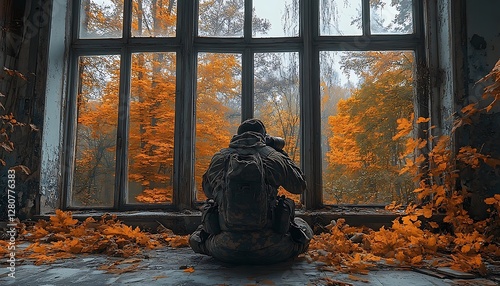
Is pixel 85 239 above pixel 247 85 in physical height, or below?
below

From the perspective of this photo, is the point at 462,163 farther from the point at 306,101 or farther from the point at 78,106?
the point at 78,106

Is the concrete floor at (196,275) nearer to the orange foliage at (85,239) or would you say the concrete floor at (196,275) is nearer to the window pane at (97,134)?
the orange foliage at (85,239)

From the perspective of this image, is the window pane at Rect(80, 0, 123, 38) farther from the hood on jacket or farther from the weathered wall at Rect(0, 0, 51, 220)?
the hood on jacket

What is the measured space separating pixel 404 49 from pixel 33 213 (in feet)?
14.4

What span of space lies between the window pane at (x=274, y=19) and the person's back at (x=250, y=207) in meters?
2.04

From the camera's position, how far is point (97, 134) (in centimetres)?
426

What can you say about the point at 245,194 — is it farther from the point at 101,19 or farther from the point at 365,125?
the point at 101,19

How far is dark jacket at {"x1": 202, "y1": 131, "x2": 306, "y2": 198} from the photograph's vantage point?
7.95 feet

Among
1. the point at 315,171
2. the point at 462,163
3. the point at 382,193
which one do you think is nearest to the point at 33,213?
the point at 315,171

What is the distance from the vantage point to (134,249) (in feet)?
9.57

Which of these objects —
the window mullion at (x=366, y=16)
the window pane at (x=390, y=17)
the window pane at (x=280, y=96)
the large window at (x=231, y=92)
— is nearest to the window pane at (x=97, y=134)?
the large window at (x=231, y=92)

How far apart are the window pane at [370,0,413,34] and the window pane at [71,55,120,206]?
9.95 ft

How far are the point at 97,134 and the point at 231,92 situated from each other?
161 centimetres

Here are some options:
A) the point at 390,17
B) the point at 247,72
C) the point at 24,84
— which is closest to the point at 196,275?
the point at 247,72
